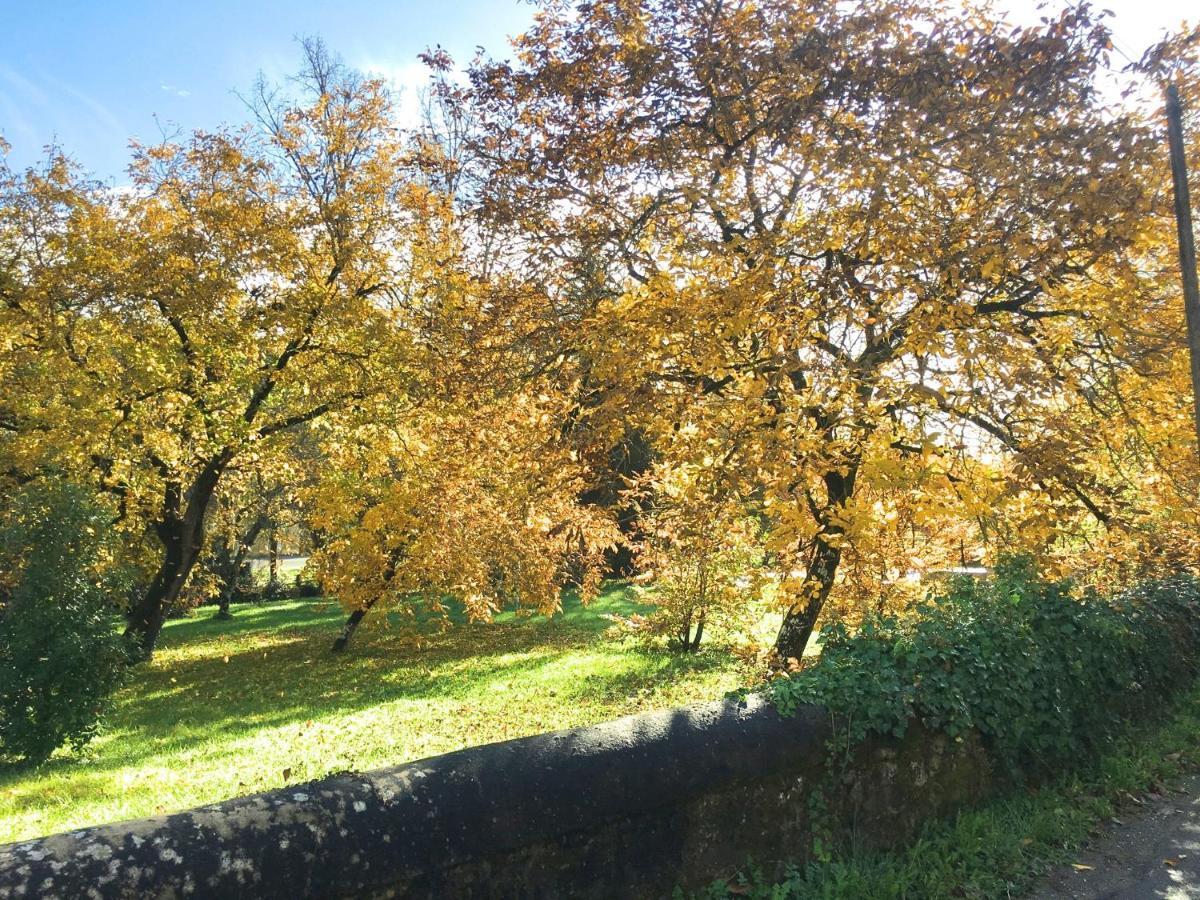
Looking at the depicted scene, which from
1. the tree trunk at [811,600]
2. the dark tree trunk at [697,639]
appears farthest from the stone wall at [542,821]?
the dark tree trunk at [697,639]

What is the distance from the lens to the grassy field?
26.0 feet

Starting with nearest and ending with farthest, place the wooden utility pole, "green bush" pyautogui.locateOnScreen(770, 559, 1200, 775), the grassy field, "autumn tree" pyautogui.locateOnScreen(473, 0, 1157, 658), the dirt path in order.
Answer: the dirt path, "green bush" pyautogui.locateOnScreen(770, 559, 1200, 775), the wooden utility pole, "autumn tree" pyautogui.locateOnScreen(473, 0, 1157, 658), the grassy field

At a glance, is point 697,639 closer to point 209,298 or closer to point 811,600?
point 811,600

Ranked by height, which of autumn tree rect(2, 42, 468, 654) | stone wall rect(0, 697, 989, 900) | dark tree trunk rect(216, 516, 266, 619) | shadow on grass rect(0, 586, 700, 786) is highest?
autumn tree rect(2, 42, 468, 654)

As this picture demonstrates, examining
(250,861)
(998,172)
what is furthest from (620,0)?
(250,861)

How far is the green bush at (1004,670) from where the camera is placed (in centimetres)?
443

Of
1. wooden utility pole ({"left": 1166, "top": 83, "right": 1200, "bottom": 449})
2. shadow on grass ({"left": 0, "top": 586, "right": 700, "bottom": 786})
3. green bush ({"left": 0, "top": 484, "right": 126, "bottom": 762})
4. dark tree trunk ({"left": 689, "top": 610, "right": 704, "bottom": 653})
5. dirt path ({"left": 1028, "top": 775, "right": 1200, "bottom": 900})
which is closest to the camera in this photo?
dirt path ({"left": 1028, "top": 775, "right": 1200, "bottom": 900})

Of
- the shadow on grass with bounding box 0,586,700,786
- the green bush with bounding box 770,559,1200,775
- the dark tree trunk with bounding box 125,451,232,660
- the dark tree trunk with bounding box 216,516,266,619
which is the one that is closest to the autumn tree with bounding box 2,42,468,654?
the dark tree trunk with bounding box 125,451,232,660

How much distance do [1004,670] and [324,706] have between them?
1103 cm

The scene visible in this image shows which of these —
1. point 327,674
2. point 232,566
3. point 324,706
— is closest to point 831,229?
point 324,706

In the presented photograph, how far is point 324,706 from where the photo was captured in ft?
42.8

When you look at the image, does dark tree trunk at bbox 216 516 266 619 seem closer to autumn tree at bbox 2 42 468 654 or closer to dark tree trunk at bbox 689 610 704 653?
autumn tree at bbox 2 42 468 654

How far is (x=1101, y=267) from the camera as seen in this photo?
7406 mm

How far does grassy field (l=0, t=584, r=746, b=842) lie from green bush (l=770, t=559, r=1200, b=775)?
16.4ft
